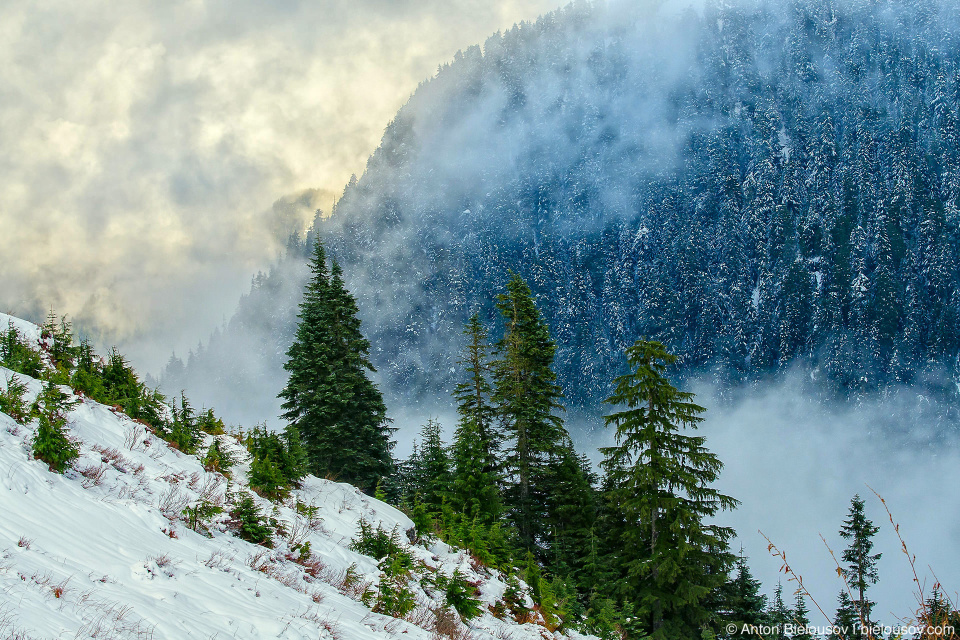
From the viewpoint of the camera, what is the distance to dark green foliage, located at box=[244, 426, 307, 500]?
11195mm

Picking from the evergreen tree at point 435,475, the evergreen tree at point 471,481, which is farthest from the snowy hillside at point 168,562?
the evergreen tree at point 435,475

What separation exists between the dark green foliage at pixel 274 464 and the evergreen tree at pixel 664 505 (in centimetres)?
1061

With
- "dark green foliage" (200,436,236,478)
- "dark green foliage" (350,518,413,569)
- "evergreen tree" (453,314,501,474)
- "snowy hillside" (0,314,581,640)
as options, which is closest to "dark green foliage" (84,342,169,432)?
"snowy hillside" (0,314,581,640)

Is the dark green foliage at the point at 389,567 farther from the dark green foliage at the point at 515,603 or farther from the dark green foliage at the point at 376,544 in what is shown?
the dark green foliage at the point at 515,603

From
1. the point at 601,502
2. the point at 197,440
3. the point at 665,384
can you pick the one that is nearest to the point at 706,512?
Answer: the point at 665,384

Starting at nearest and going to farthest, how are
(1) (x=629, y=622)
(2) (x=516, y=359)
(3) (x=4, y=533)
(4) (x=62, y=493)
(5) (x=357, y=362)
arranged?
(3) (x=4, y=533) < (4) (x=62, y=493) < (1) (x=629, y=622) < (2) (x=516, y=359) < (5) (x=357, y=362)

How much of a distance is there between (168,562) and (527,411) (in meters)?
18.4

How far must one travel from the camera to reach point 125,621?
5000mm

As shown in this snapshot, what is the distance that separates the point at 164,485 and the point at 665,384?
48.3 feet

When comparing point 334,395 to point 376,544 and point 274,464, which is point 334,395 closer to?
point 274,464

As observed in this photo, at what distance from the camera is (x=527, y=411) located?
2395cm

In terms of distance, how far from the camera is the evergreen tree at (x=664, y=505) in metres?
17.7

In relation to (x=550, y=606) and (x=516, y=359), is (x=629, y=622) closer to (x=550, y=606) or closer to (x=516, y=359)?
(x=550, y=606)

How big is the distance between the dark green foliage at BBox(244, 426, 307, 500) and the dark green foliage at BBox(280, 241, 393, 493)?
10.4 meters
